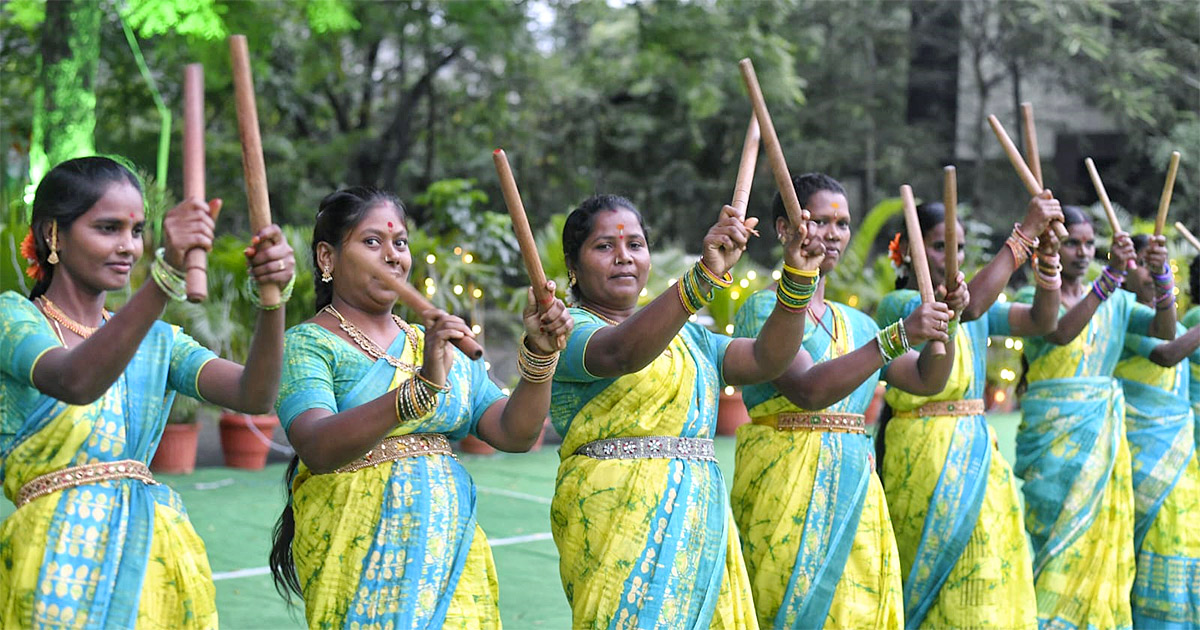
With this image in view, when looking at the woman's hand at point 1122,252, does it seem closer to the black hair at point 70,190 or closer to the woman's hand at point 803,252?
the woman's hand at point 803,252

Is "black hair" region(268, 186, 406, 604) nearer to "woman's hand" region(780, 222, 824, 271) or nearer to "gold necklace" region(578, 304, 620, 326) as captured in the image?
"gold necklace" region(578, 304, 620, 326)

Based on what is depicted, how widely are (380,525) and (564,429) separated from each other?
2.41 ft

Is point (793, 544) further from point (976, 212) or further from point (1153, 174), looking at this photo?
point (1153, 174)

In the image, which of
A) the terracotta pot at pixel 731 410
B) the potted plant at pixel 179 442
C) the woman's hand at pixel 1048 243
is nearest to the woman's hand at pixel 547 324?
the woman's hand at pixel 1048 243

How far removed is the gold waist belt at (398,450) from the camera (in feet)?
10.2

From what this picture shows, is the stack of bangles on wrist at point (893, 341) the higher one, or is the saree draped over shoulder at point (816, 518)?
the stack of bangles on wrist at point (893, 341)

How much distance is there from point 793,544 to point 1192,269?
13.2ft

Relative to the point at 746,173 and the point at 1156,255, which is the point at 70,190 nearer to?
the point at 746,173

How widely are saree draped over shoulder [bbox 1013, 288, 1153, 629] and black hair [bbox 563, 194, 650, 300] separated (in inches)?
100

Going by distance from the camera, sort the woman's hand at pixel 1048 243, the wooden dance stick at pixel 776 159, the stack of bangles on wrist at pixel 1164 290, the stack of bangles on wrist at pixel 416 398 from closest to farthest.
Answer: the stack of bangles on wrist at pixel 416 398 < the wooden dance stick at pixel 776 159 < the woman's hand at pixel 1048 243 < the stack of bangles on wrist at pixel 1164 290

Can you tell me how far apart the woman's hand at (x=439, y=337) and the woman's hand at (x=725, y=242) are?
63 cm

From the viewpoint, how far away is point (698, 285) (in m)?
3.03

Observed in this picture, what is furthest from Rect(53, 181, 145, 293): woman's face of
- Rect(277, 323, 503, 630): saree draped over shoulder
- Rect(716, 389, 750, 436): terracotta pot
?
Rect(716, 389, 750, 436): terracotta pot

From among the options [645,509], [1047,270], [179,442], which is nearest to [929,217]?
[1047,270]
